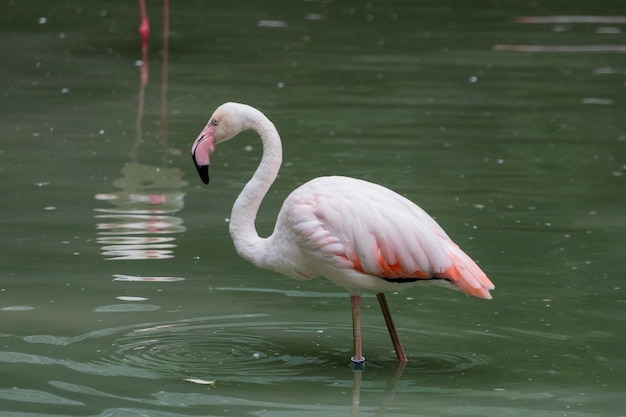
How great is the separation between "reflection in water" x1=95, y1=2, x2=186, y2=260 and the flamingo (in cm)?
181

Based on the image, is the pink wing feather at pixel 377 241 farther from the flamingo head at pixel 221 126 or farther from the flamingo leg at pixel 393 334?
the flamingo head at pixel 221 126

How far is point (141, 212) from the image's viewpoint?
8.20 m

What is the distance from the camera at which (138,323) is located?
6.09 m

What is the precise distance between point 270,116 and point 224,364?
5.87 metres

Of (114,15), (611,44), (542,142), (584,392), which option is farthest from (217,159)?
(114,15)

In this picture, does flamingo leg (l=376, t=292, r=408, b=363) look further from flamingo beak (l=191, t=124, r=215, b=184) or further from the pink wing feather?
flamingo beak (l=191, t=124, r=215, b=184)

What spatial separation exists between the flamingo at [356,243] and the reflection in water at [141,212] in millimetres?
1809

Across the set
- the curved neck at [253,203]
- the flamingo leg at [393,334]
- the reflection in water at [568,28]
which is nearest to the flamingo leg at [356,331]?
the flamingo leg at [393,334]

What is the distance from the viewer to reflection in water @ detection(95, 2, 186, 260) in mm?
7367

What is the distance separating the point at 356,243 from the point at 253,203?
0.52 metres

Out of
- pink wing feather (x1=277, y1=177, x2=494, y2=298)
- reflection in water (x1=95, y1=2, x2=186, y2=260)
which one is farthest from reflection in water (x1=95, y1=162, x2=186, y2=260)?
pink wing feather (x1=277, y1=177, x2=494, y2=298)

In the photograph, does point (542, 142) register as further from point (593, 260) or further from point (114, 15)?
point (114, 15)

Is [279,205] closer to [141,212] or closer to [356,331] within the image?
[141,212]

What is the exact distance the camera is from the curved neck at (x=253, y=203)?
18.3 ft
